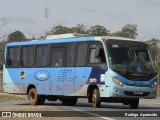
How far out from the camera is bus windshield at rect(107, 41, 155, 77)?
2135 cm

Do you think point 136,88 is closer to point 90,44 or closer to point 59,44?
point 90,44

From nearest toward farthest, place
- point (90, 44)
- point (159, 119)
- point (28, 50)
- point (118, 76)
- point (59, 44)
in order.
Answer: point (159, 119) < point (118, 76) < point (90, 44) < point (59, 44) < point (28, 50)

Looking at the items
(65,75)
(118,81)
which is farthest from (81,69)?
(118,81)

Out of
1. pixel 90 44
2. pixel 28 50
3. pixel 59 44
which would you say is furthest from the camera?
pixel 28 50

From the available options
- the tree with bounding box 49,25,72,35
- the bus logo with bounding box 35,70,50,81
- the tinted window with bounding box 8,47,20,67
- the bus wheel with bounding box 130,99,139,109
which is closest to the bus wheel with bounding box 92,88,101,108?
the bus wheel with bounding box 130,99,139,109

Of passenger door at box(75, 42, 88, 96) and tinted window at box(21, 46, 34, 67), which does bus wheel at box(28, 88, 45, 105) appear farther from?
passenger door at box(75, 42, 88, 96)

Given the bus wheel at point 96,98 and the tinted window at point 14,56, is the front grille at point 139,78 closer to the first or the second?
the bus wheel at point 96,98

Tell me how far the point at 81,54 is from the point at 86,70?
3.03 ft

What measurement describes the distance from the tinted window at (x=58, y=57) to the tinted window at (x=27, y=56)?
1830 millimetres

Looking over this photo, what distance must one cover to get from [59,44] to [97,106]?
4.12 metres

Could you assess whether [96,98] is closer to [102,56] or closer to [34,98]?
[102,56]

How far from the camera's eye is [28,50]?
26.7 meters

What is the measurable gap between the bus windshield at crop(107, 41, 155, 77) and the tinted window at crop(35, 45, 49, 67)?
183 inches

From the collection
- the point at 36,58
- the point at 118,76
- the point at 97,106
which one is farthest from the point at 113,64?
the point at 36,58
